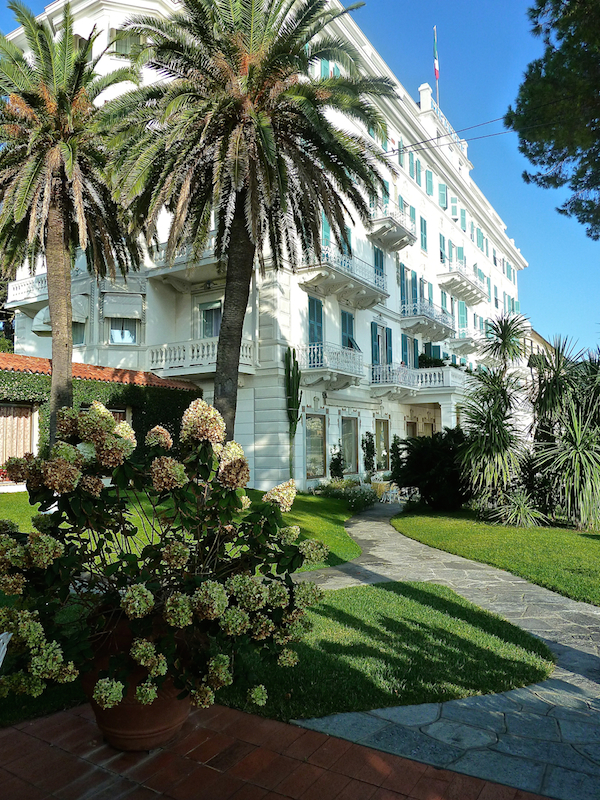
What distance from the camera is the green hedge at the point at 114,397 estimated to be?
16.4 metres

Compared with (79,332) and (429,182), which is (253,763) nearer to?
(79,332)

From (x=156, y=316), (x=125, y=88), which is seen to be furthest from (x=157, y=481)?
(x=125, y=88)

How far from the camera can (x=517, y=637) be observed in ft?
18.2

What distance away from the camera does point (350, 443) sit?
23703 mm

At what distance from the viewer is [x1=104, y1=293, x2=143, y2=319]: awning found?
20.7 metres

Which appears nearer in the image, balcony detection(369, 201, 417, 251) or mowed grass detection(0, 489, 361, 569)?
mowed grass detection(0, 489, 361, 569)

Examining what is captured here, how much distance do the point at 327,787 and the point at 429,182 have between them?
110 ft

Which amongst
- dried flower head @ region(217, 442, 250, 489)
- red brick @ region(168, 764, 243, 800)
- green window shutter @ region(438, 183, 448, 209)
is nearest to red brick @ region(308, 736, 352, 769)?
red brick @ region(168, 764, 243, 800)

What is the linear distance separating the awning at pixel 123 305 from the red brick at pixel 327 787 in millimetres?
19500

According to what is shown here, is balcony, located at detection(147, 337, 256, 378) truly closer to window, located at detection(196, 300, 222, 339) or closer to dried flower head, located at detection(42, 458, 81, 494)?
window, located at detection(196, 300, 222, 339)

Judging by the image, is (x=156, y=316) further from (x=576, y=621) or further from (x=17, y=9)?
(x=576, y=621)

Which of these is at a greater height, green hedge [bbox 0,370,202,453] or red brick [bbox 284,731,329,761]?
green hedge [bbox 0,370,202,453]

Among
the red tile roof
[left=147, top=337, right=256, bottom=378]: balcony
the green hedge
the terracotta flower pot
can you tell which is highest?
[left=147, top=337, right=256, bottom=378]: balcony

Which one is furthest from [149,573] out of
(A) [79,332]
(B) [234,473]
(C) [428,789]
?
(A) [79,332]
